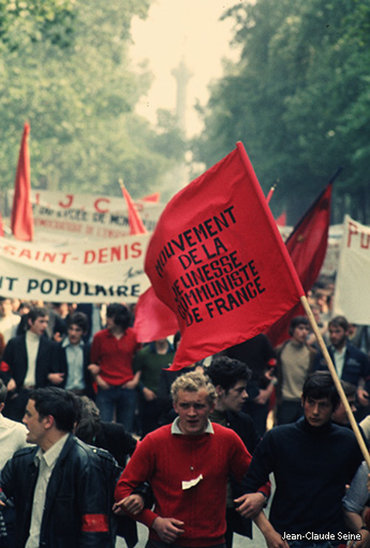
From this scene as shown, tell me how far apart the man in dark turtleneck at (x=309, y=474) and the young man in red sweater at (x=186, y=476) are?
0.74ft

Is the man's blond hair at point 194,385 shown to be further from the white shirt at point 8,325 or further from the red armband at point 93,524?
the white shirt at point 8,325

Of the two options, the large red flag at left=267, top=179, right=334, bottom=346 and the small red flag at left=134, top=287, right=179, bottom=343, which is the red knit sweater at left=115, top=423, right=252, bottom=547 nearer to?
the small red flag at left=134, top=287, right=179, bottom=343

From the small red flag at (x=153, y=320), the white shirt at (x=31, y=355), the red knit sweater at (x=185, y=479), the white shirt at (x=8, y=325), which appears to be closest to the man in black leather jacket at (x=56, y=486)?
the red knit sweater at (x=185, y=479)

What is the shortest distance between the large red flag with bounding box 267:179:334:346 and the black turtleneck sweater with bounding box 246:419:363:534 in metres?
5.00

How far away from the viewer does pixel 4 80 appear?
46.3m

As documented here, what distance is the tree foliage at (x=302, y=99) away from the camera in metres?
29.3

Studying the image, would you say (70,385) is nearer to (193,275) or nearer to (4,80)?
(193,275)

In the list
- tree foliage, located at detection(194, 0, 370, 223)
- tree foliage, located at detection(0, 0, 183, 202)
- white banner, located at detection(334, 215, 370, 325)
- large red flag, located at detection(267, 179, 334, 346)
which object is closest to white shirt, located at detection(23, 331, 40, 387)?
large red flag, located at detection(267, 179, 334, 346)

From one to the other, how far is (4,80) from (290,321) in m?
38.6

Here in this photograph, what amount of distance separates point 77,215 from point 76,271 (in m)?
6.99

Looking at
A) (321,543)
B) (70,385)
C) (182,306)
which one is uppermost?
(70,385)

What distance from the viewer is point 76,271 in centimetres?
1055

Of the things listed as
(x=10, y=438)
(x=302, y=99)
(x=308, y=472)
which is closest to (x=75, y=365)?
(x=10, y=438)

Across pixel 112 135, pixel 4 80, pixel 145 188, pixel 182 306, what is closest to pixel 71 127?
pixel 4 80
